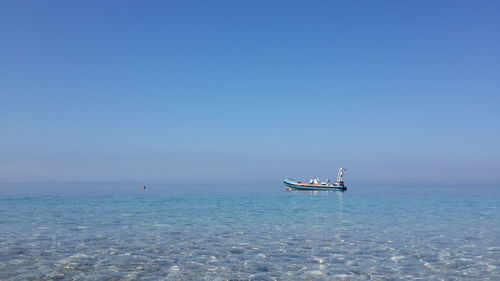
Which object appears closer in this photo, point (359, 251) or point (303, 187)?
point (359, 251)

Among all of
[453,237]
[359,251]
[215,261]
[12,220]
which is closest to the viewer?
[215,261]

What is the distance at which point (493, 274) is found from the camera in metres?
13.2

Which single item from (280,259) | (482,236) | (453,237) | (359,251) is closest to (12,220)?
(280,259)

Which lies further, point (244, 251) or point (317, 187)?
point (317, 187)

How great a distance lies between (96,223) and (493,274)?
24.0 metres

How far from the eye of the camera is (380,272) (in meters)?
13.3

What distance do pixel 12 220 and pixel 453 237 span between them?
30.5m

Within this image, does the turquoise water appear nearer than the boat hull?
Yes

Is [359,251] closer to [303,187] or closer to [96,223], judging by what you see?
[96,223]

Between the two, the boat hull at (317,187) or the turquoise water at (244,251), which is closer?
the turquoise water at (244,251)

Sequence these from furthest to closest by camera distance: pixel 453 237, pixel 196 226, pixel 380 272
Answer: pixel 196 226, pixel 453 237, pixel 380 272

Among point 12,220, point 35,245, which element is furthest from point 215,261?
point 12,220

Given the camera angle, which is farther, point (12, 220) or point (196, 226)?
point (12, 220)

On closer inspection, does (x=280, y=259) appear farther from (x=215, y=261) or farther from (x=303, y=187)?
(x=303, y=187)
